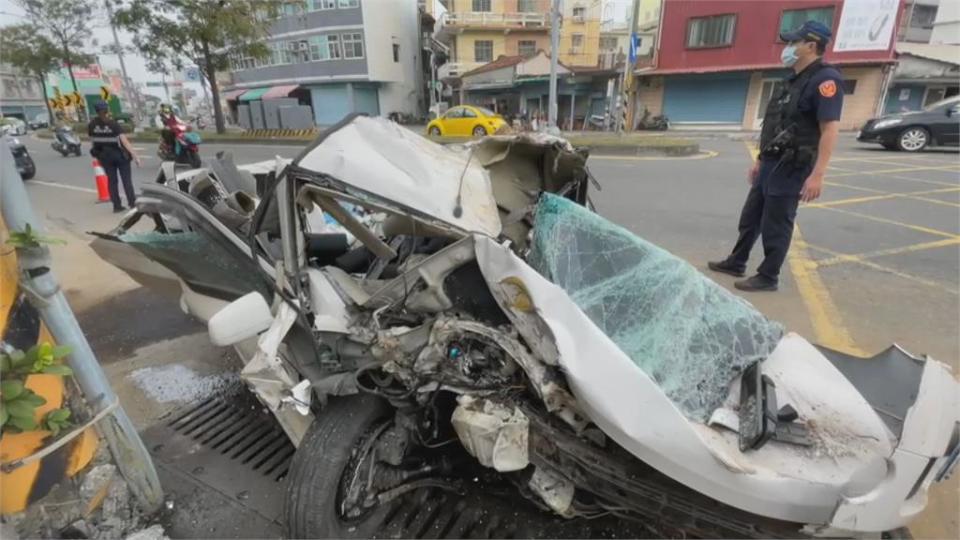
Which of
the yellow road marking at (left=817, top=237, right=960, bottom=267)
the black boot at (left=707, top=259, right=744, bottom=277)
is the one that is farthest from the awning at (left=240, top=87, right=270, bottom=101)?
the yellow road marking at (left=817, top=237, right=960, bottom=267)

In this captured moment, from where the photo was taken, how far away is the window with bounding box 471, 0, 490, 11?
113ft

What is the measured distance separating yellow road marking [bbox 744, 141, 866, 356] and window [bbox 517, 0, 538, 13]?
34.9m

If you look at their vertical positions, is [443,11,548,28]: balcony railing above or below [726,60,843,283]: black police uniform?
above

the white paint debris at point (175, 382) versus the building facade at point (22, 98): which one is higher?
the building facade at point (22, 98)

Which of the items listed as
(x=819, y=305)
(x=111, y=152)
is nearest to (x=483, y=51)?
(x=111, y=152)

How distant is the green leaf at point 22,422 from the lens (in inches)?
57.2

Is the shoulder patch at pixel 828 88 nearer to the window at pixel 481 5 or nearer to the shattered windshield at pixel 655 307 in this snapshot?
the shattered windshield at pixel 655 307

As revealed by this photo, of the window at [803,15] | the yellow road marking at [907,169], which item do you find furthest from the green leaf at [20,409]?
the window at [803,15]

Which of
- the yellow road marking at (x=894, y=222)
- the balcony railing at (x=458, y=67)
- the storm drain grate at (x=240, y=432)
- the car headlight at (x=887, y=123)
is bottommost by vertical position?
the storm drain grate at (x=240, y=432)

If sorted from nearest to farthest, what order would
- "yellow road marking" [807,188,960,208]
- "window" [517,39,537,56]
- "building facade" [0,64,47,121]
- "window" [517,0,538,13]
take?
1. "yellow road marking" [807,188,960,208]
2. "window" [517,0,538,13]
3. "window" [517,39,537,56]
4. "building facade" [0,64,47,121]

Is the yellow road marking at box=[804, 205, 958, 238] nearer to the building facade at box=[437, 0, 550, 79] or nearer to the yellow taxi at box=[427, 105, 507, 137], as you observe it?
the yellow taxi at box=[427, 105, 507, 137]

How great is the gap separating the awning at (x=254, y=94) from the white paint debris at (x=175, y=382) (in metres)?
37.5

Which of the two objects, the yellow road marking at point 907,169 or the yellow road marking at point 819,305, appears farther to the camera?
the yellow road marking at point 907,169

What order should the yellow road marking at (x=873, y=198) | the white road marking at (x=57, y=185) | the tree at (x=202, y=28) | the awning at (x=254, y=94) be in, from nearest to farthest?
the yellow road marking at (x=873, y=198) → the white road marking at (x=57, y=185) → the tree at (x=202, y=28) → the awning at (x=254, y=94)
